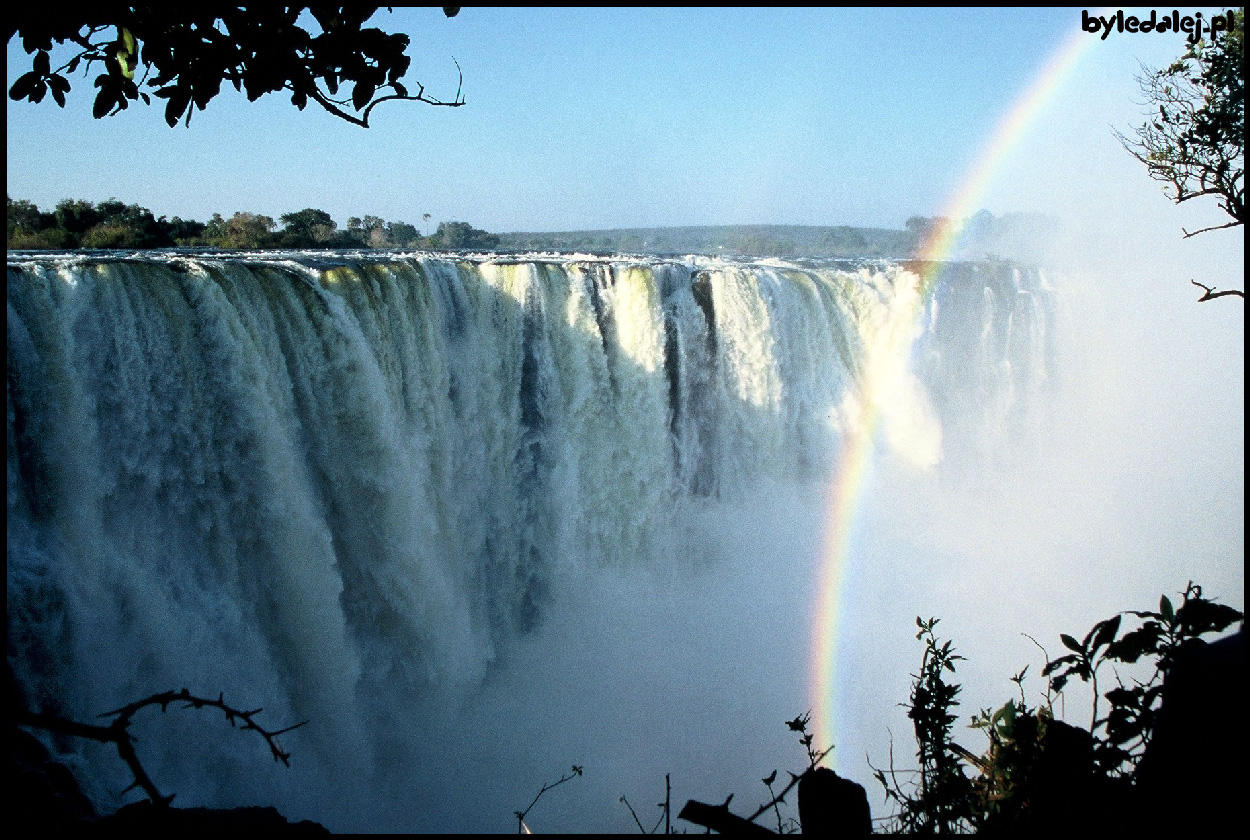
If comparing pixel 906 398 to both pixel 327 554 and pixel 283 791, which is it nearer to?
pixel 327 554

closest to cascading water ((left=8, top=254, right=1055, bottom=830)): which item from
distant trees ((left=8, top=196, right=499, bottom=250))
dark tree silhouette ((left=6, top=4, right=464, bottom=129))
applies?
dark tree silhouette ((left=6, top=4, right=464, bottom=129))

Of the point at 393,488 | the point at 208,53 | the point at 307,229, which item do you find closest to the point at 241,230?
the point at 307,229

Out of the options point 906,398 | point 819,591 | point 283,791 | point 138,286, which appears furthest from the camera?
point 906,398

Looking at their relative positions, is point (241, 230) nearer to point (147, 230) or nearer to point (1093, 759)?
point (147, 230)

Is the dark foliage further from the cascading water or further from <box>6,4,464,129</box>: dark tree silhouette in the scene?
the cascading water

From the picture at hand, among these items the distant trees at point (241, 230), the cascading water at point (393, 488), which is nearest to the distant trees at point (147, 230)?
the distant trees at point (241, 230)

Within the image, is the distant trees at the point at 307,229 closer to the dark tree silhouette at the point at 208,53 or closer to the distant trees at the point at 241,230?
the distant trees at the point at 241,230

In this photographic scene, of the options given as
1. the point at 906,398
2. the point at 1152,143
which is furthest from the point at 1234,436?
the point at 1152,143

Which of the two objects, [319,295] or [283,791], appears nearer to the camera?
[283,791]

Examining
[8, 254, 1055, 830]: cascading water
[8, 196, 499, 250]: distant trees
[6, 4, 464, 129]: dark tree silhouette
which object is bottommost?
[8, 254, 1055, 830]: cascading water
